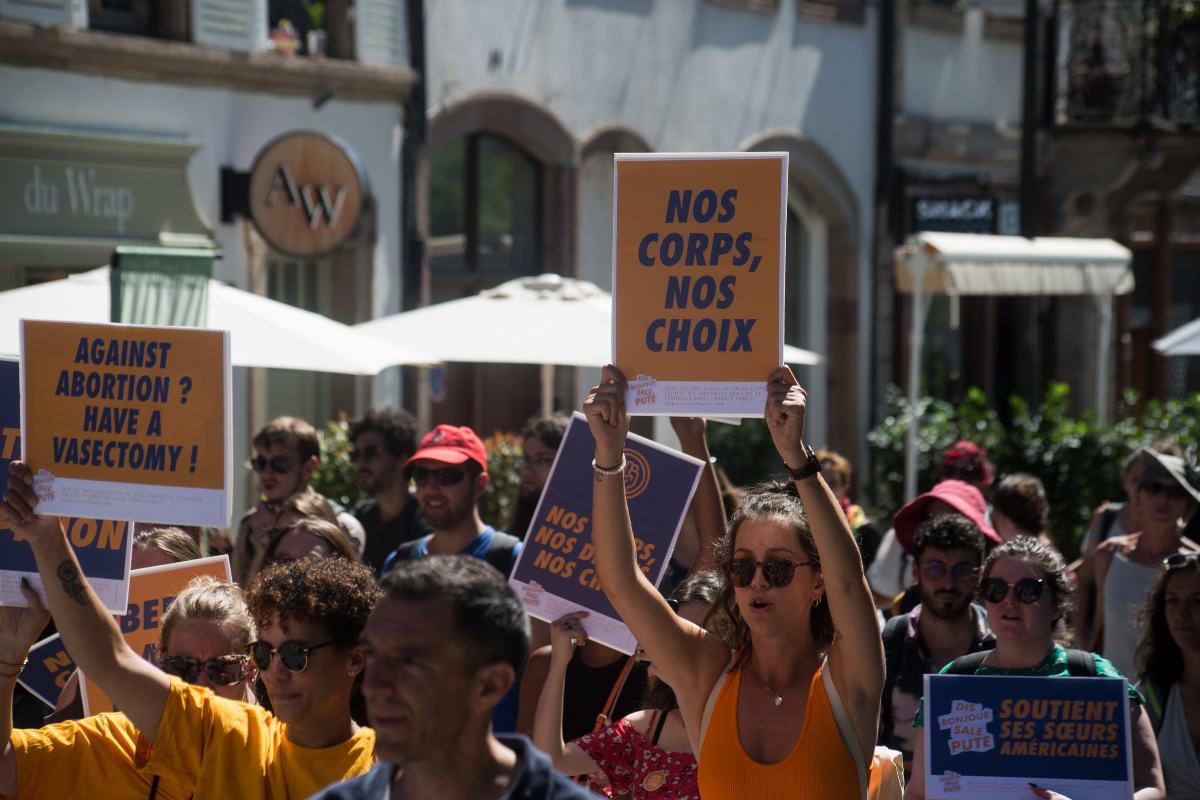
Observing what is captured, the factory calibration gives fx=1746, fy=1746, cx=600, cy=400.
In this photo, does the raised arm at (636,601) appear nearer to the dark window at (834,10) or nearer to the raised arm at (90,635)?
Answer: the raised arm at (90,635)

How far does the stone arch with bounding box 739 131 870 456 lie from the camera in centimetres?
1927

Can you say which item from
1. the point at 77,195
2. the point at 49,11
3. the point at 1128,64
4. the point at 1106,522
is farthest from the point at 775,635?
the point at 1128,64

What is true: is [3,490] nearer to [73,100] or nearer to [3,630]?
[3,630]

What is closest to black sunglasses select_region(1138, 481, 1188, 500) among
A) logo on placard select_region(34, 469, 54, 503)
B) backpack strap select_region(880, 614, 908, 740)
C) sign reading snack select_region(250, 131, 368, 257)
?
backpack strap select_region(880, 614, 908, 740)

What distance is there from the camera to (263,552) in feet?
19.3

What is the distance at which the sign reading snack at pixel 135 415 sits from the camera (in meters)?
4.27

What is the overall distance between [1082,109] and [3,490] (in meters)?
19.4

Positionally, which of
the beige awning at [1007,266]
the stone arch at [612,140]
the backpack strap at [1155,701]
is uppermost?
the stone arch at [612,140]

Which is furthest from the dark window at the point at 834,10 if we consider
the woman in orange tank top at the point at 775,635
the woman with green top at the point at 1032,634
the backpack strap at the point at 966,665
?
the woman in orange tank top at the point at 775,635

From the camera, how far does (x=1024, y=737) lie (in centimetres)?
440

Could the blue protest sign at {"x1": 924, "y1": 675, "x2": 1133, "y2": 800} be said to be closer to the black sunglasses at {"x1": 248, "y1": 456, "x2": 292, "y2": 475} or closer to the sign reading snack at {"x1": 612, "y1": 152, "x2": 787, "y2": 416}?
the sign reading snack at {"x1": 612, "y1": 152, "x2": 787, "y2": 416}

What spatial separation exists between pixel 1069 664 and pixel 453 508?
8.23ft

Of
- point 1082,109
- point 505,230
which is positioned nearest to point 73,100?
point 505,230

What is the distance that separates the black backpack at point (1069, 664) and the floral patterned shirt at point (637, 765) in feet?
2.91
